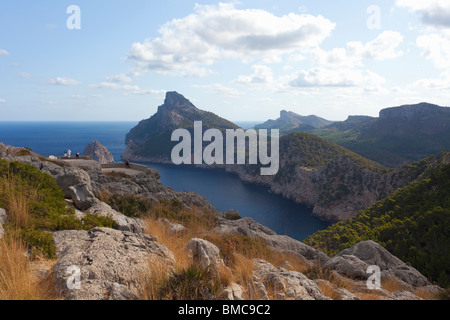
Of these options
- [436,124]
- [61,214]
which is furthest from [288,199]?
[436,124]

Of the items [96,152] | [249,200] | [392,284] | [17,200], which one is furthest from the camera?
[96,152]

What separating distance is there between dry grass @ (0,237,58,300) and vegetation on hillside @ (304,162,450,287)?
21870 mm

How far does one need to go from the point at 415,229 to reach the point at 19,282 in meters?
33.2

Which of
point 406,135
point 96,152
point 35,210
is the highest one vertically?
point 406,135

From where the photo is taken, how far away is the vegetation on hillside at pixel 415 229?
817 inches

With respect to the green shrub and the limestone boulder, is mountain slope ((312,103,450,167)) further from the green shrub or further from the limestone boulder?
the green shrub

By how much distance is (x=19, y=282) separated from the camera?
3486 mm

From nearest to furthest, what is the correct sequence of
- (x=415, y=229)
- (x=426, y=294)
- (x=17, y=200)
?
(x=17, y=200)
(x=426, y=294)
(x=415, y=229)

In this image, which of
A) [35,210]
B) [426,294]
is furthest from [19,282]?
[426,294]

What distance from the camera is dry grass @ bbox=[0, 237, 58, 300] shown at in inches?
131

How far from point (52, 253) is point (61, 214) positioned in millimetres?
2565

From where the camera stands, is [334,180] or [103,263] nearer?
[103,263]

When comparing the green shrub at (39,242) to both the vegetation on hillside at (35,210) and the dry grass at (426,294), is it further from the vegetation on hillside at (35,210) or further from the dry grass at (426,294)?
the dry grass at (426,294)

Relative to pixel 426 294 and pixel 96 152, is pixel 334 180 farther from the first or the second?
pixel 96 152
